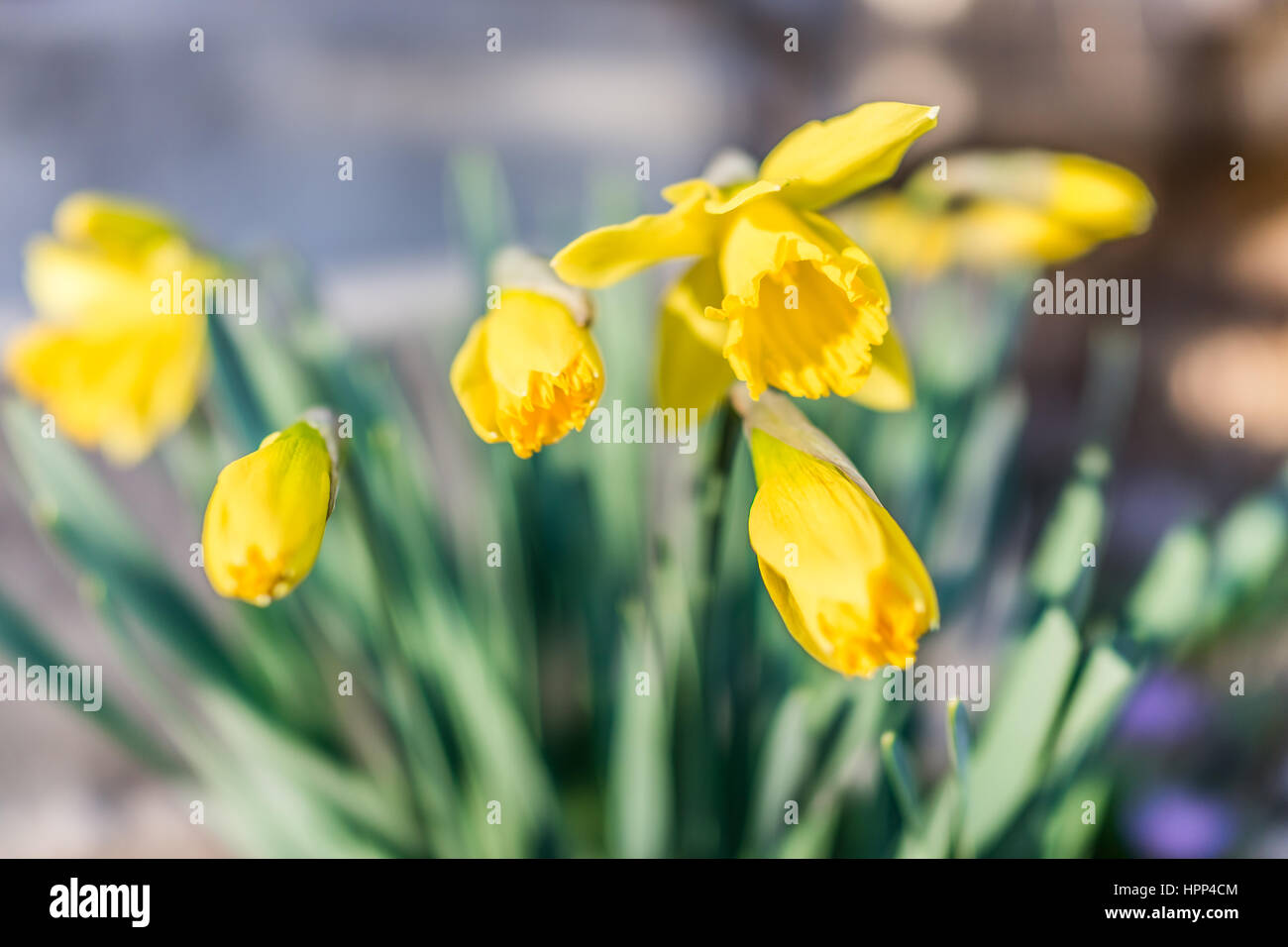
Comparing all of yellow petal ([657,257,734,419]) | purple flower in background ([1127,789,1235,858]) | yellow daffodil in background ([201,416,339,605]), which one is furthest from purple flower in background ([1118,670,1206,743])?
yellow daffodil in background ([201,416,339,605])

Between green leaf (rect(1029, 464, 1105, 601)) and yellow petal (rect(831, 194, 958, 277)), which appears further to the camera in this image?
yellow petal (rect(831, 194, 958, 277))

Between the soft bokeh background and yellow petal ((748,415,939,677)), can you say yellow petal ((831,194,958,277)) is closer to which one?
the soft bokeh background

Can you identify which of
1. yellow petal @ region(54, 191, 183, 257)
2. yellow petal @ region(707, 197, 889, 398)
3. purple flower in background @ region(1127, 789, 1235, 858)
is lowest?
purple flower in background @ region(1127, 789, 1235, 858)

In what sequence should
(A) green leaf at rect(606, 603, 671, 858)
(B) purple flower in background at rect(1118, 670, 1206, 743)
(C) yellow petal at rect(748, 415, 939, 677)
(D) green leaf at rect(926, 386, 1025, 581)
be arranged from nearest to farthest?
(C) yellow petal at rect(748, 415, 939, 677)
(A) green leaf at rect(606, 603, 671, 858)
(D) green leaf at rect(926, 386, 1025, 581)
(B) purple flower in background at rect(1118, 670, 1206, 743)

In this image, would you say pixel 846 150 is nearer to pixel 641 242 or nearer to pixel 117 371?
pixel 641 242

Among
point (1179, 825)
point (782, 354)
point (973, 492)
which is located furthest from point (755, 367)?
point (1179, 825)

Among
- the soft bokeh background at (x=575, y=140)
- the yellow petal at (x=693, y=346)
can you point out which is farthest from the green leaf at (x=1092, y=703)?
the soft bokeh background at (x=575, y=140)
